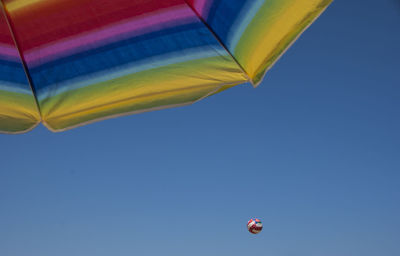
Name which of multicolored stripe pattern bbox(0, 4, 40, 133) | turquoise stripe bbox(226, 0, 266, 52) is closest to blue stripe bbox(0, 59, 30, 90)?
multicolored stripe pattern bbox(0, 4, 40, 133)

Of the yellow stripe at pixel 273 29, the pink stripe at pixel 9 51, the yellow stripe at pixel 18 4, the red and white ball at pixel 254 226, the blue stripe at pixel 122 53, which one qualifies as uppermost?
the yellow stripe at pixel 18 4

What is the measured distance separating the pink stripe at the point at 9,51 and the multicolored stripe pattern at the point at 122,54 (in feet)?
0.11

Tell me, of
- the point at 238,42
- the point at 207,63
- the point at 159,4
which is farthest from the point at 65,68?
the point at 238,42

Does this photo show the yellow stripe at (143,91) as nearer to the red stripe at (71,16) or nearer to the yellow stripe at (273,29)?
the yellow stripe at (273,29)

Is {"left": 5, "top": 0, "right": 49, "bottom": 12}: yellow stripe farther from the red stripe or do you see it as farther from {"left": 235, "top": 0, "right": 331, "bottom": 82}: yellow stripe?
{"left": 235, "top": 0, "right": 331, "bottom": 82}: yellow stripe

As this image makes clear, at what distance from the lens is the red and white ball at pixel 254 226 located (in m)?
13.5

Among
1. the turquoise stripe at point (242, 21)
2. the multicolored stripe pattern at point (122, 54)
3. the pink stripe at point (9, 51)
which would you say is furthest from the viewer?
the pink stripe at point (9, 51)

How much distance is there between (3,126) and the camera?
7.89ft

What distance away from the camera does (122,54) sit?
2262mm

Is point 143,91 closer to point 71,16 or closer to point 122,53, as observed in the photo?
point 122,53

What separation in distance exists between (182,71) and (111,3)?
0.50 metres

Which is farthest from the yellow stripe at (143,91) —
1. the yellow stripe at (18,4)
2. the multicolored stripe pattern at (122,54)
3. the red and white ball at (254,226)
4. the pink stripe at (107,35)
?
the red and white ball at (254,226)

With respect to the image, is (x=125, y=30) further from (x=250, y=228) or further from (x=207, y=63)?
(x=250, y=228)

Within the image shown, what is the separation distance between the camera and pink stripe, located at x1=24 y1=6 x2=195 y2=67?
2.15 meters
